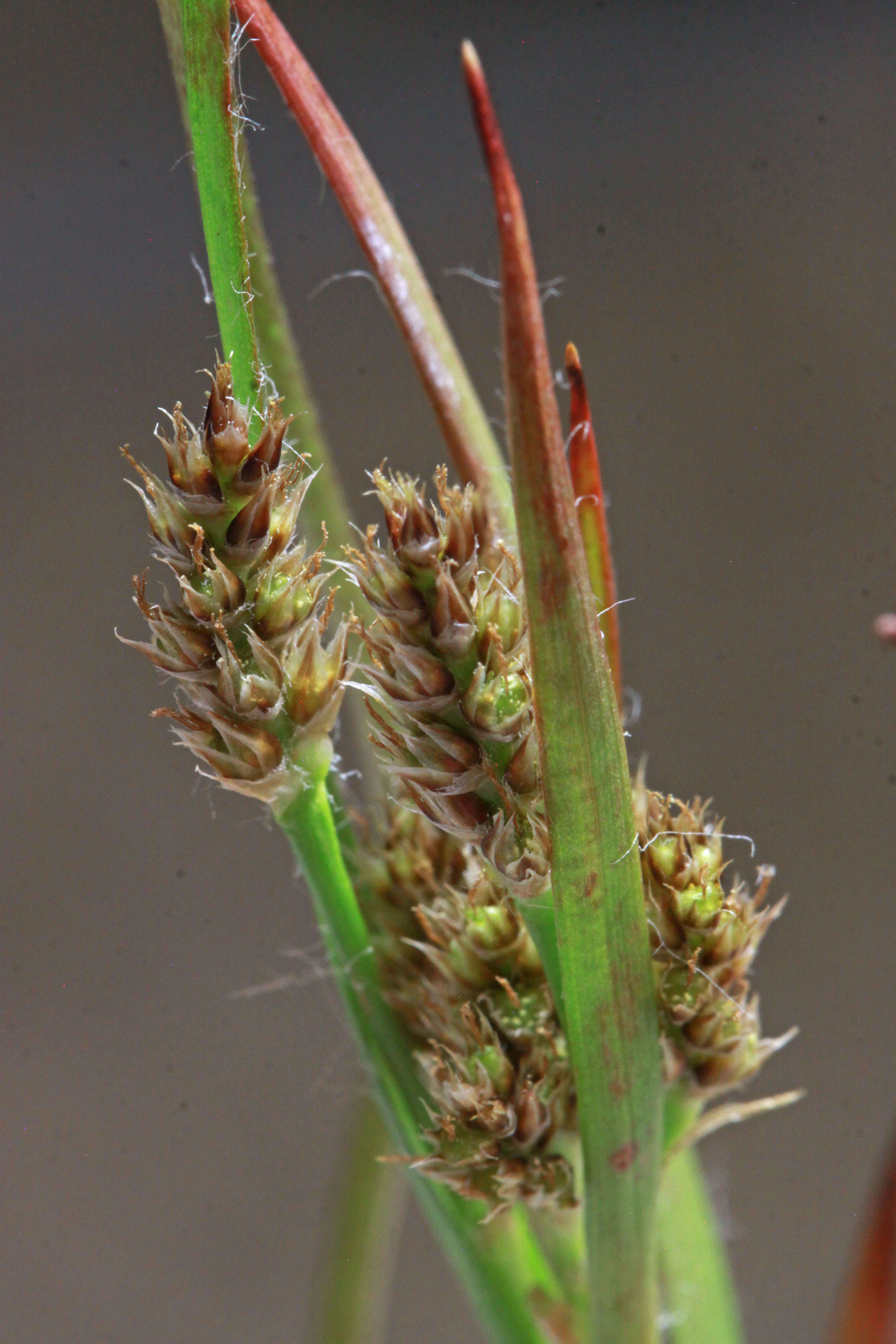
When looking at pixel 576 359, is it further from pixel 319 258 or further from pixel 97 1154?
pixel 97 1154

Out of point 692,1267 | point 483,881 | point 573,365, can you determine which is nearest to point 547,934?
point 483,881

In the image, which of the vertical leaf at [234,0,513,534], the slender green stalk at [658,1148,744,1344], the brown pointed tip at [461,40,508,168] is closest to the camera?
the brown pointed tip at [461,40,508,168]

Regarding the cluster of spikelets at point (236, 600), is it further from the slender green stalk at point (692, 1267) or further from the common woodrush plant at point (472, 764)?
the slender green stalk at point (692, 1267)

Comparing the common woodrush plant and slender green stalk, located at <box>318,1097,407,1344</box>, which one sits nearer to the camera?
the common woodrush plant

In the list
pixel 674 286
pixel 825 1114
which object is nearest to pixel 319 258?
pixel 674 286

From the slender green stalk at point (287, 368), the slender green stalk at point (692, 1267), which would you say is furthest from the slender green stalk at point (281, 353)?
the slender green stalk at point (692, 1267)

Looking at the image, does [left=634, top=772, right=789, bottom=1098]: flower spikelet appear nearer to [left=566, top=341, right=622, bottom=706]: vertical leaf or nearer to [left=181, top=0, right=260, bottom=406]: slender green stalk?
[left=566, top=341, right=622, bottom=706]: vertical leaf

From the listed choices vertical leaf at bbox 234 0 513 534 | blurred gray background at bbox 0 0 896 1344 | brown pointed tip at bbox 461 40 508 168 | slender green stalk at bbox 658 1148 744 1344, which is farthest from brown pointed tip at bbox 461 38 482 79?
slender green stalk at bbox 658 1148 744 1344
